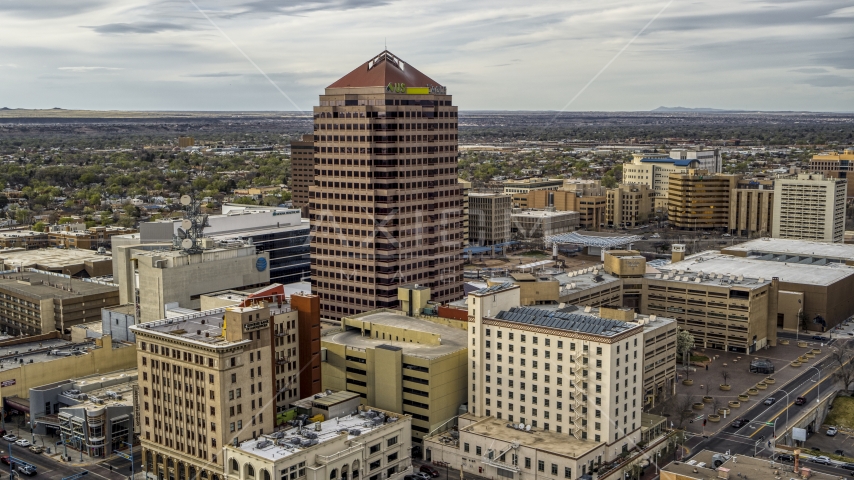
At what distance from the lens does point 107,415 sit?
364ft

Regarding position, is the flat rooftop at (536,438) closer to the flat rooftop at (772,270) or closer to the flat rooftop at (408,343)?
the flat rooftop at (408,343)

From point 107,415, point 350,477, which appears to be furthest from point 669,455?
point 107,415

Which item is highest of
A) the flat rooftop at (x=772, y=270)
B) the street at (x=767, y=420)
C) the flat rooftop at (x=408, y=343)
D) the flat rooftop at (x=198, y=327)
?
the flat rooftop at (x=198, y=327)

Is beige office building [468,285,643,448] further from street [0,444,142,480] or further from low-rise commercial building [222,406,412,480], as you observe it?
street [0,444,142,480]

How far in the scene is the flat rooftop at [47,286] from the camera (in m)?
162

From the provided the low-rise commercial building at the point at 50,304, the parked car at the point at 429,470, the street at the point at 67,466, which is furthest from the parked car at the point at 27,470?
the low-rise commercial building at the point at 50,304

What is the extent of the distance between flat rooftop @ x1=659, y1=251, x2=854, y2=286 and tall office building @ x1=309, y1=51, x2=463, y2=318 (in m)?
52.5

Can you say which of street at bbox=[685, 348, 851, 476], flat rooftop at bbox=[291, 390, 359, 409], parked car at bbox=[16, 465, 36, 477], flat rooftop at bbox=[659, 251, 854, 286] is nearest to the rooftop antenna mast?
flat rooftop at bbox=[291, 390, 359, 409]

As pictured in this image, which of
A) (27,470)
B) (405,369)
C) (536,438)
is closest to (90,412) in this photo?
(27,470)

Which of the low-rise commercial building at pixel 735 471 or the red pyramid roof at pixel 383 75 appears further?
the red pyramid roof at pixel 383 75

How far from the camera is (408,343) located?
12275 cm

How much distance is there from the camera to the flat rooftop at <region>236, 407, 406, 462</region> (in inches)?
3735

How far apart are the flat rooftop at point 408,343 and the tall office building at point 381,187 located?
53.1ft

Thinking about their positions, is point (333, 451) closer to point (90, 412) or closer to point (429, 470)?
point (429, 470)
